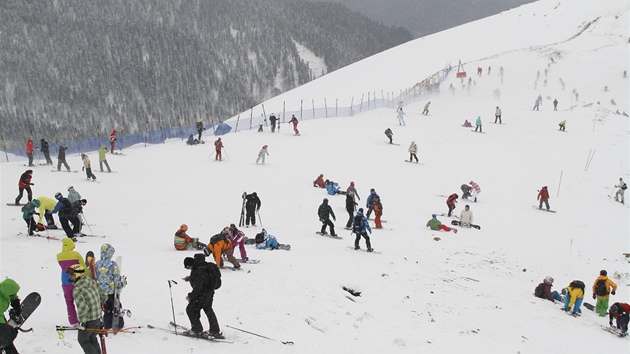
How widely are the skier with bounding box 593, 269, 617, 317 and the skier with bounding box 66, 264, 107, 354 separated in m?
12.6

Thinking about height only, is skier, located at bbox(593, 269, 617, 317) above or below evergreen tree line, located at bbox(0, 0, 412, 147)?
below

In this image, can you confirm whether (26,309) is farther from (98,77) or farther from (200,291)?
(98,77)

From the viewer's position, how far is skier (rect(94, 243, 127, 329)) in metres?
7.46

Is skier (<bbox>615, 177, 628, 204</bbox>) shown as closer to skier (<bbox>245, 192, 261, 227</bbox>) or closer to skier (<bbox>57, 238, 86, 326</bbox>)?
skier (<bbox>245, 192, 261, 227</bbox>)

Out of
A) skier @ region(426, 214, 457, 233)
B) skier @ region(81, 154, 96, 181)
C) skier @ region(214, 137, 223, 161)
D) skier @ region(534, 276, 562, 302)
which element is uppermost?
skier @ region(214, 137, 223, 161)

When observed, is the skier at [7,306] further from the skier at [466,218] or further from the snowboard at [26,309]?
the skier at [466,218]

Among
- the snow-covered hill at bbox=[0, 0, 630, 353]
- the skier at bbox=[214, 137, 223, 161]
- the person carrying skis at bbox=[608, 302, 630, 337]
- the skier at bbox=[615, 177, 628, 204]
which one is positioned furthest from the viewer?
the skier at bbox=[214, 137, 223, 161]

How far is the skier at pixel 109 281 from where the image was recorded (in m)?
7.46

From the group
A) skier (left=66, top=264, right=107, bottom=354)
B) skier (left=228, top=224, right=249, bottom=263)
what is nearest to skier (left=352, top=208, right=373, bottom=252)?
skier (left=228, top=224, right=249, bottom=263)

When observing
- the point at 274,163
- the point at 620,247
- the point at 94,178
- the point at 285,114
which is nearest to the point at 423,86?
the point at 285,114

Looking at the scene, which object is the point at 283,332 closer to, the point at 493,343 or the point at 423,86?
the point at 493,343

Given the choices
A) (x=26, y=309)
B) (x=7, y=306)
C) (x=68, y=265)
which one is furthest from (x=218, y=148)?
(x=7, y=306)

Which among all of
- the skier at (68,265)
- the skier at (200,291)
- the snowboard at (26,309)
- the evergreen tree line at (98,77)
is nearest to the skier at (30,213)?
the skier at (68,265)

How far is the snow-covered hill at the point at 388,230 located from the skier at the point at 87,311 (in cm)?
90
